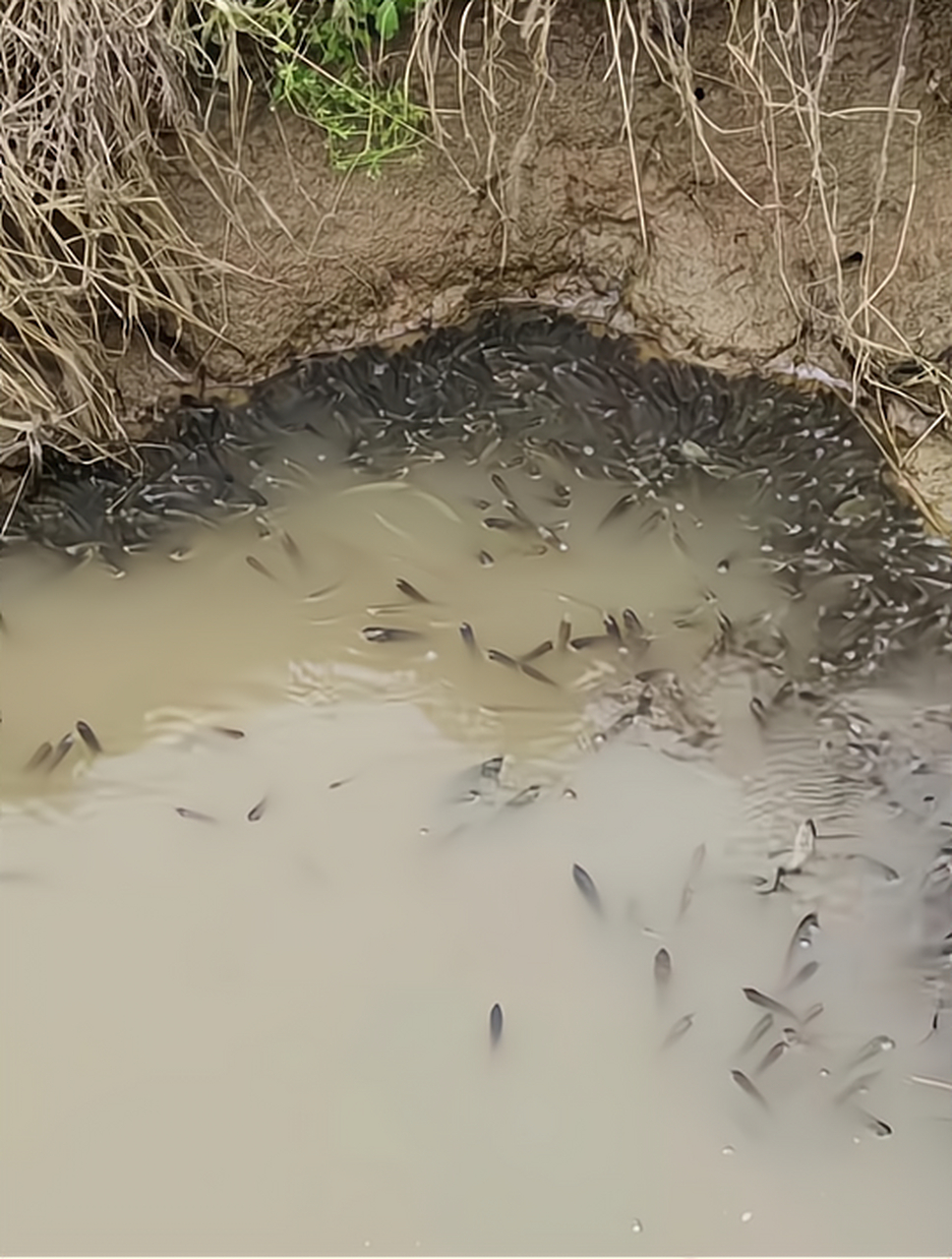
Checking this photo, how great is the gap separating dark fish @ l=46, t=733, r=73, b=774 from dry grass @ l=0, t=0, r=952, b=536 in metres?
0.66

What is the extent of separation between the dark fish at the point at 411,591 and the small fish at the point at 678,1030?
0.98 metres

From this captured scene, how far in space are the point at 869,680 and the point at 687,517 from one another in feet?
1.72

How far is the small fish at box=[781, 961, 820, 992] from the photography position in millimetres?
2066

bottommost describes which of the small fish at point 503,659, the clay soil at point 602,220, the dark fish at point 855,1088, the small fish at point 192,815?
the dark fish at point 855,1088

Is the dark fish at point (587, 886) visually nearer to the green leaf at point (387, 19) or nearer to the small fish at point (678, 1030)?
the small fish at point (678, 1030)

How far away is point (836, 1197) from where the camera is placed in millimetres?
1849

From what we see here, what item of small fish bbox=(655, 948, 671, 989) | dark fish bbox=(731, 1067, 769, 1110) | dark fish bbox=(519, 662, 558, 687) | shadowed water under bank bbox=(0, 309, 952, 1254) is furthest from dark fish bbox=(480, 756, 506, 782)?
dark fish bbox=(731, 1067, 769, 1110)

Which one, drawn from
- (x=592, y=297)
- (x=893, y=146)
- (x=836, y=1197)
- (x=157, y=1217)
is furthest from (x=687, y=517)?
(x=157, y=1217)

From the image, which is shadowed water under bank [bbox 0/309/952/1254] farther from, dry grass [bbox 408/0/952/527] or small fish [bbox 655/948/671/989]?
dry grass [bbox 408/0/952/527]

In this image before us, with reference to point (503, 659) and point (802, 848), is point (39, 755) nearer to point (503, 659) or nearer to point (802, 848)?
point (503, 659)

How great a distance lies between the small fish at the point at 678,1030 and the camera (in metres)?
2.00

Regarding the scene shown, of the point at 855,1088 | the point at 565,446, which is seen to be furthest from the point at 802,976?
the point at 565,446

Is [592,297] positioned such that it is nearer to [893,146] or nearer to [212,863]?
[893,146]

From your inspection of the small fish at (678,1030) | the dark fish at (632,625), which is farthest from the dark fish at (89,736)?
the small fish at (678,1030)
